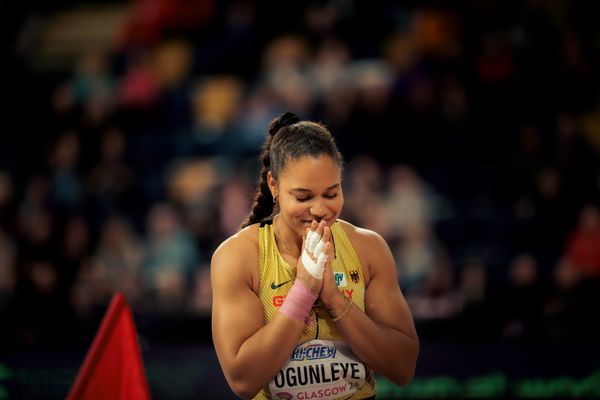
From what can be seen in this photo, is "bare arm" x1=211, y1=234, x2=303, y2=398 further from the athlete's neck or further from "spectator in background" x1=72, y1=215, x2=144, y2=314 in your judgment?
"spectator in background" x1=72, y1=215, x2=144, y2=314

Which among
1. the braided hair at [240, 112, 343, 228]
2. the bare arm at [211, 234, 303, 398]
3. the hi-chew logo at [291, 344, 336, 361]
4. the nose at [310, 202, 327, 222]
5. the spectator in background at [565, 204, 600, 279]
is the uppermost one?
the braided hair at [240, 112, 343, 228]

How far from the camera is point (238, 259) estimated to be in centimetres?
369

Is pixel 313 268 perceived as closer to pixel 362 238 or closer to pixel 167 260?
pixel 362 238

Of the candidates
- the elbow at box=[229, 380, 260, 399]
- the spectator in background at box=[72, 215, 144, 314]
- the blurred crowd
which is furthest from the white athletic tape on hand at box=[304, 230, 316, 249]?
A: the spectator in background at box=[72, 215, 144, 314]

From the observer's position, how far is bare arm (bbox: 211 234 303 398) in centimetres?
350

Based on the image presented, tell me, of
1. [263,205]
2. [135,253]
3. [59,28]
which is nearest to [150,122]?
[135,253]

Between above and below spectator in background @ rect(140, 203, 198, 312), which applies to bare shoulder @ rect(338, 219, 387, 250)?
above

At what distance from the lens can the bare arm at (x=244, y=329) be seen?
3498 millimetres

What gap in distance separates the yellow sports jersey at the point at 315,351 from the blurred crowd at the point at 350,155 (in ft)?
11.2

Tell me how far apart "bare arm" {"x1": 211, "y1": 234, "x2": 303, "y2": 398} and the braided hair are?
282mm

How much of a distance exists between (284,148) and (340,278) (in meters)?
0.51

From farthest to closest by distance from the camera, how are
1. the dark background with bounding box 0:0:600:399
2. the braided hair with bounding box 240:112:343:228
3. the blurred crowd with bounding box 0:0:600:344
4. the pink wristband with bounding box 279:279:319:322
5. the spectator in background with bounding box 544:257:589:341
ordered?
1. the blurred crowd with bounding box 0:0:600:344
2. the spectator in background with bounding box 544:257:589:341
3. the dark background with bounding box 0:0:600:399
4. the braided hair with bounding box 240:112:343:228
5. the pink wristband with bounding box 279:279:319:322

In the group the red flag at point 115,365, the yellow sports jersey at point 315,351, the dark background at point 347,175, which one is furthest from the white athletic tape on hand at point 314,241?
the dark background at point 347,175

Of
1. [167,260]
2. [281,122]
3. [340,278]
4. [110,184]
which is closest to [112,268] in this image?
[167,260]
